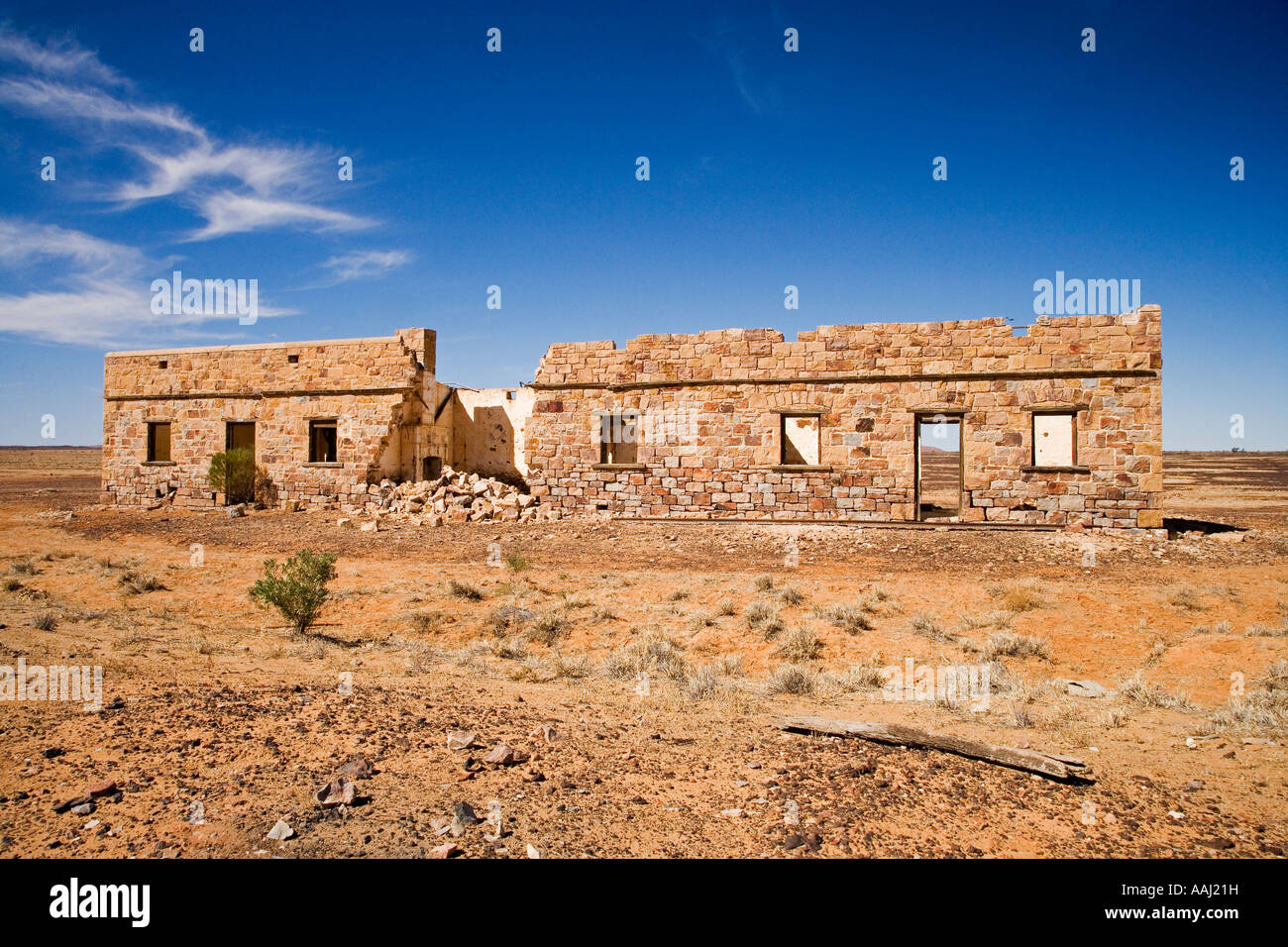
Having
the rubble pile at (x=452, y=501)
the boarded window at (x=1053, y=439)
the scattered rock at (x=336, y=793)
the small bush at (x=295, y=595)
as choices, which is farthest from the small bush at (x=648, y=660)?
the boarded window at (x=1053, y=439)

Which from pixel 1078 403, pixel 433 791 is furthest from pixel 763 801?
pixel 1078 403

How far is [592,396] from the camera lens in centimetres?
1741

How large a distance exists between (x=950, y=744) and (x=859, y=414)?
11.9 meters

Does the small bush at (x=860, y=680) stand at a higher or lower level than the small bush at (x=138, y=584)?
lower

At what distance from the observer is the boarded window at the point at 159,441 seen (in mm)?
21500

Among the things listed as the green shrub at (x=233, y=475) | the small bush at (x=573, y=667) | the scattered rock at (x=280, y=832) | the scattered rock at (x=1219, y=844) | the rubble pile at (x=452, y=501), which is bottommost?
the small bush at (x=573, y=667)

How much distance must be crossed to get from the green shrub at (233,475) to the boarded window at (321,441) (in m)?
1.80

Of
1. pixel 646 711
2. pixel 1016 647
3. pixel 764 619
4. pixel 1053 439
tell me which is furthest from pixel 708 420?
pixel 1053 439

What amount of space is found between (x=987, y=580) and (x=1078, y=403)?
5.70 meters

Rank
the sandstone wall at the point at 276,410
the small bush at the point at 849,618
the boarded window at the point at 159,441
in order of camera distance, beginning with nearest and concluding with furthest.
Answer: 1. the small bush at the point at 849,618
2. the sandstone wall at the point at 276,410
3. the boarded window at the point at 159,441

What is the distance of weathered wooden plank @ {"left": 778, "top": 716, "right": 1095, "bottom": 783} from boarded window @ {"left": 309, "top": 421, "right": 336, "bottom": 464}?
18180 millimetres

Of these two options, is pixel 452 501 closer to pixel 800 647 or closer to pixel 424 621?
pixel 424 621

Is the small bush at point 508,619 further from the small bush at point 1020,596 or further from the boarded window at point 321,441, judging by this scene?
the boarded window at point 321,441
